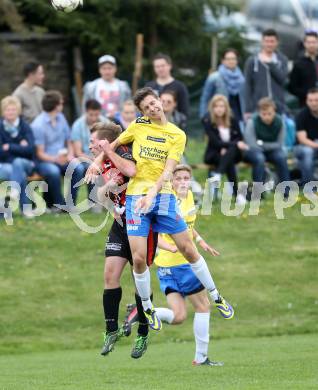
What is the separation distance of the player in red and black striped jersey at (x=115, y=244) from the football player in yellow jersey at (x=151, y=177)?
0.13 meters

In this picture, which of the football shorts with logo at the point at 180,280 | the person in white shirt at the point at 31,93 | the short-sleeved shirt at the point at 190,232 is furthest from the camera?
the person in white shirt at the point at 31,93

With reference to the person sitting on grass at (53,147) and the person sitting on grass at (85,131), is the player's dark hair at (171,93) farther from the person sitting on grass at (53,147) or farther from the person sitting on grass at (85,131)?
the person sitting on grass at (53,147)

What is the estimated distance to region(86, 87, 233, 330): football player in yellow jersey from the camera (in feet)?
34.7

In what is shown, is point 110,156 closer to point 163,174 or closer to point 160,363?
point 163,174

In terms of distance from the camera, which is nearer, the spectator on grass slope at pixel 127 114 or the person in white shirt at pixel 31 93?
the spectator on grass slope at pixel 127 114

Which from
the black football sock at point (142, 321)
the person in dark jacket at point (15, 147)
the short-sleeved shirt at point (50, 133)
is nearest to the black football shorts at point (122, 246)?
the black football sock at point (142, 321)

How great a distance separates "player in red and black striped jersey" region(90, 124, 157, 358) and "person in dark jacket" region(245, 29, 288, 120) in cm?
774

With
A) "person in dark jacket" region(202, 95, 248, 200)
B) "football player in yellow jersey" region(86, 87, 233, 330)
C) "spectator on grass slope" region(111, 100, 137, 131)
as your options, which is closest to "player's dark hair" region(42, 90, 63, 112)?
"spectator on grass slope" region(111, 100, 137, 131)

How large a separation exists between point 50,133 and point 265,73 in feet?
12.9

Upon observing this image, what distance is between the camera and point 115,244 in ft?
35.9

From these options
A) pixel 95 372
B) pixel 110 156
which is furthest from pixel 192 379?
pixel 110 156

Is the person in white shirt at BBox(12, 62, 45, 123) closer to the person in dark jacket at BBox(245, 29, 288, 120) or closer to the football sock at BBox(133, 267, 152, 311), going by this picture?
the person in dark jacket at BBox(245, 29, 288, 120)

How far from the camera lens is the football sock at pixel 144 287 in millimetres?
10781

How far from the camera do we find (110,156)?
413 inches
